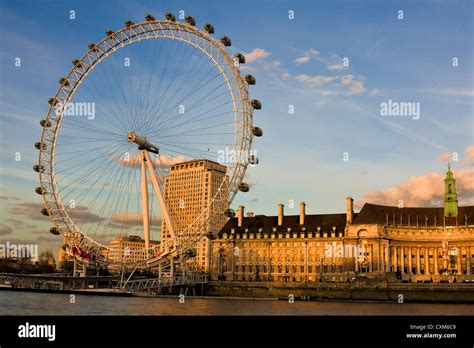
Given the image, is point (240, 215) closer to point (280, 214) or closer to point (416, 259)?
point (280, 214)

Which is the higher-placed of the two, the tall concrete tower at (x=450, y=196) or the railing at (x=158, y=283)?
the tall concrete tower at (x=450, y=196)

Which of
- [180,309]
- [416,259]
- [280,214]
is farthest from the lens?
[280,214]

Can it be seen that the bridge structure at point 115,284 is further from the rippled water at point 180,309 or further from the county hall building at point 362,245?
the rippled water at point 180,309

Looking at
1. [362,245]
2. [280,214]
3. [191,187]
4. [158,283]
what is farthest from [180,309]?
[191,187]

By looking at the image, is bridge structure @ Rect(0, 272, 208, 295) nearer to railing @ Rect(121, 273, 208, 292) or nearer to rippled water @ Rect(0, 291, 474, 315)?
railing @ Rect(121, 273, 208, 292)

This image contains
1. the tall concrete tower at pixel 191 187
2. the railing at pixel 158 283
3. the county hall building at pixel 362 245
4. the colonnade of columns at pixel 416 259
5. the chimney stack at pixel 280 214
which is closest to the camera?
the railing at pixel 158 283

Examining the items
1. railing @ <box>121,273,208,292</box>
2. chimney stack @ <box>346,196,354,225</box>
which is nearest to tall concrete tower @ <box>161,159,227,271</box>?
chimney stack @ <box>346,196,354,225</box>

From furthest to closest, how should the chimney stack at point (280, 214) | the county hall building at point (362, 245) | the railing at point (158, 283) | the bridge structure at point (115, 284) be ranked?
the chimney stack at point (280, 214), the county hall building at point (362, 245), the bridge structure at point (115, 284), the railing at point (158, 283)

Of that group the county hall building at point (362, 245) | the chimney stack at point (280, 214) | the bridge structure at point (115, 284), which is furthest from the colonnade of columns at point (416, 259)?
the bridge structure at point (115, 284)

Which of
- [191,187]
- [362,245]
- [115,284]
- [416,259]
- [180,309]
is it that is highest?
[191,187]

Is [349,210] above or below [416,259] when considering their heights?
above

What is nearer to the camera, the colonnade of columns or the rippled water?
the rippled water

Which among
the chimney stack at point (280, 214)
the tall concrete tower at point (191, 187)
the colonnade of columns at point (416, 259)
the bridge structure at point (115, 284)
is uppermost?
the tall concrete tower at point (191, 187)
